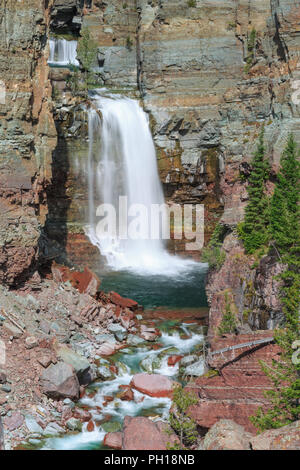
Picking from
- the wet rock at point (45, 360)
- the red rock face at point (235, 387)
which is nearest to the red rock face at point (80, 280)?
the wet rock at point (45, 360)

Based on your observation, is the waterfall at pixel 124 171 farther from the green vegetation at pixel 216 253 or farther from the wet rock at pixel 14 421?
the wet rock at pixel 14 421

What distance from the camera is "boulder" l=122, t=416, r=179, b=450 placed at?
1487 centimetres

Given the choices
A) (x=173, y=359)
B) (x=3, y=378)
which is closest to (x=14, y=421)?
(x=3, y=378)

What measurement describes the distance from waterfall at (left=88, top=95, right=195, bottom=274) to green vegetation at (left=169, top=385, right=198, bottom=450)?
79.9 ft

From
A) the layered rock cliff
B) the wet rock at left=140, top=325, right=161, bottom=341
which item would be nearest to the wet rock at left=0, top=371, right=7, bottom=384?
the layered rock cliff

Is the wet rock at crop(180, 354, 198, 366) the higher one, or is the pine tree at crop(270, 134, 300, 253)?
the pine tree at crop(270, 134, 300, 253)

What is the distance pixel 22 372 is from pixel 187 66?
3781 centimetres

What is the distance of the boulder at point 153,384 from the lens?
19.5 metres

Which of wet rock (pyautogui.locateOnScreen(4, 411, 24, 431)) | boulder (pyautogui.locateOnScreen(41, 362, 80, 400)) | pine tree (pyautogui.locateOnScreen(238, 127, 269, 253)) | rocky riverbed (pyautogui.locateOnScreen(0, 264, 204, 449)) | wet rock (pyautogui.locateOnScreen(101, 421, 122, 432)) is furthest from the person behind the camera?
pine tree (pyautogui.locateOnScreen(238, 127, 269, 253))

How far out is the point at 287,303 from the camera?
1664 cm

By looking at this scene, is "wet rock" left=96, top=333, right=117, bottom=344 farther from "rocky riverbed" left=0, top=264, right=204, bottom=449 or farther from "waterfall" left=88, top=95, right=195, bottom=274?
"waterfall" left=88, top=95, right=195, bottom=274

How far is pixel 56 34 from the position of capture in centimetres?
5231

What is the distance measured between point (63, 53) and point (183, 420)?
156ft
